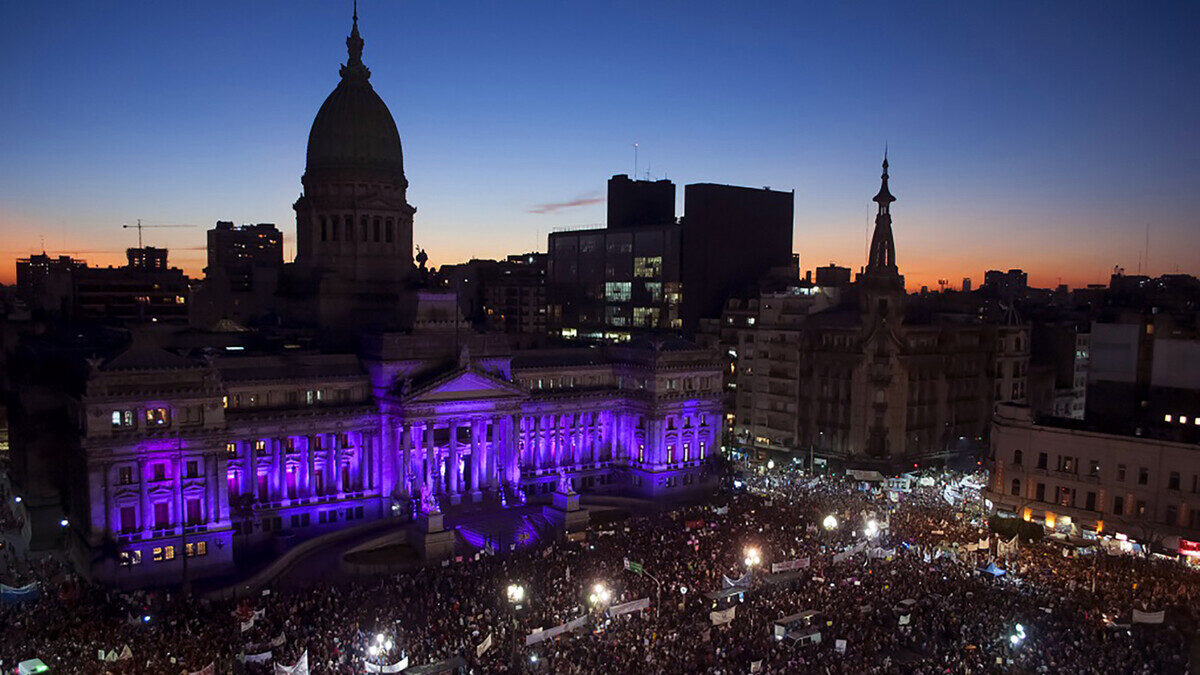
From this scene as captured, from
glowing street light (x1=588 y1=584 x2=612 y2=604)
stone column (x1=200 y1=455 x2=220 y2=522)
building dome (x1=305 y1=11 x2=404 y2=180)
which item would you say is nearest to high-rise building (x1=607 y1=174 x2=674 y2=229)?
building dome (x1=305 y1=11 x2=404 y2=180)

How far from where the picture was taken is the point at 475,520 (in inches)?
2813

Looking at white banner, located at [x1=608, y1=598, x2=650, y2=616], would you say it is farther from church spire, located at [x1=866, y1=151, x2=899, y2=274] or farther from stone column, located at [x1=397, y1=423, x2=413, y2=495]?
church spire, located at [x1=866, y1=151, x2=899, y2=274]

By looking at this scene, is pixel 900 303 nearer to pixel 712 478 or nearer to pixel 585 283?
pixel 712 478

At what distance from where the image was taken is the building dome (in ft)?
297

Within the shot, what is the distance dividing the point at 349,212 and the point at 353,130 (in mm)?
7808

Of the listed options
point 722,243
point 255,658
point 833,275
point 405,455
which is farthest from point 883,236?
point 255,658

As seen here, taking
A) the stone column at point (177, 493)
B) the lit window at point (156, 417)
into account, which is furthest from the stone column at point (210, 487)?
the lit window at point (156, 417)

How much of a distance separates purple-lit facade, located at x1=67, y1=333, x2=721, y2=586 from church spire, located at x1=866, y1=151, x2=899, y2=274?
23.8 metres

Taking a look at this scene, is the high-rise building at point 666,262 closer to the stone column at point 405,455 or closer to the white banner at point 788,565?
the stone column at point 405,455

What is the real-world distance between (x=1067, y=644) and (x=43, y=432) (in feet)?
231

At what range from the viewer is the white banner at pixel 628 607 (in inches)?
1887

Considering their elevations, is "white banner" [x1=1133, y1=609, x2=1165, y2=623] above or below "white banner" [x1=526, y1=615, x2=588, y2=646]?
above

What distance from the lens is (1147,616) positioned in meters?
46.4

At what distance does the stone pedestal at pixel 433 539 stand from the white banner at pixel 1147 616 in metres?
41.0
